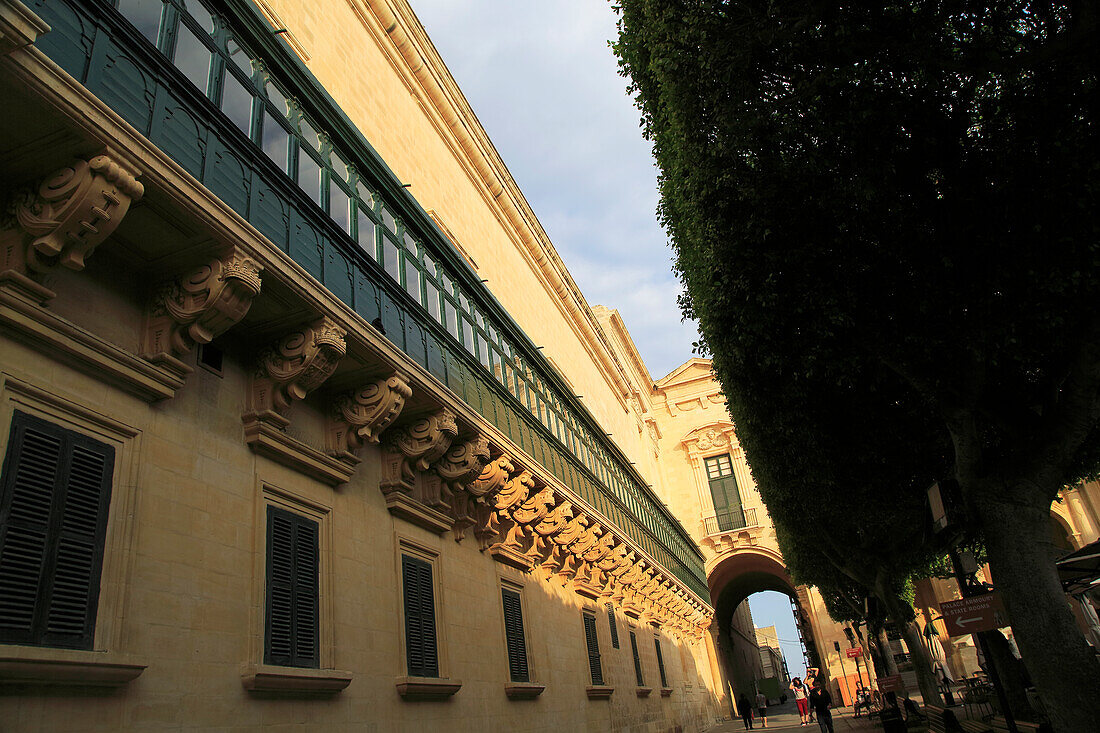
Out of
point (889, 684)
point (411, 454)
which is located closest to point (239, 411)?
point (411, 454)

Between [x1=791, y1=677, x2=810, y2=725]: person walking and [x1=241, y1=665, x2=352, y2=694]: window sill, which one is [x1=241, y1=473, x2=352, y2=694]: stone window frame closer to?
[x1=241, y1=665, x2=352, y2=694]: window sill

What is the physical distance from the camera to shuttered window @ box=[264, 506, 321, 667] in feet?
22.7

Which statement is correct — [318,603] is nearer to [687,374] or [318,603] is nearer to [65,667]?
[65,667]

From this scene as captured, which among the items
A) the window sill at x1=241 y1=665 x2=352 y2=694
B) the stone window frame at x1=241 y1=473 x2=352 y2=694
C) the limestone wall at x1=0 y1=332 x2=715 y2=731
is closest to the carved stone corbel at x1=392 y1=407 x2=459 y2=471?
the limestone wall at x1=0 y1=332 x2=715 y2=731

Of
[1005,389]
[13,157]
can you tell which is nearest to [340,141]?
[13,157]

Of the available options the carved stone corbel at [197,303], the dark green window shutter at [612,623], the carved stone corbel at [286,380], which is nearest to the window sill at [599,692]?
the dark green window shutter at [612,623]

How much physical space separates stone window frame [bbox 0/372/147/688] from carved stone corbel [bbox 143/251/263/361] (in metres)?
0.87

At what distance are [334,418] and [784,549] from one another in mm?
27477

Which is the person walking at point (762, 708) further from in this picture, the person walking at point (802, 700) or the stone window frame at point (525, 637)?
the stone window frame at point (525, 637)

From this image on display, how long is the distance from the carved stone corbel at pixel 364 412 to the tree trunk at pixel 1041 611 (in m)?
6.99

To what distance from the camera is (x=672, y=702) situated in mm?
25750

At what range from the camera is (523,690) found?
11859 millimetres

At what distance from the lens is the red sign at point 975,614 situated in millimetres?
8963

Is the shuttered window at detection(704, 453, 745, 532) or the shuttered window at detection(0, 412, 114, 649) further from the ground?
the shuttered window at detection(704, 453, 745, 532)
